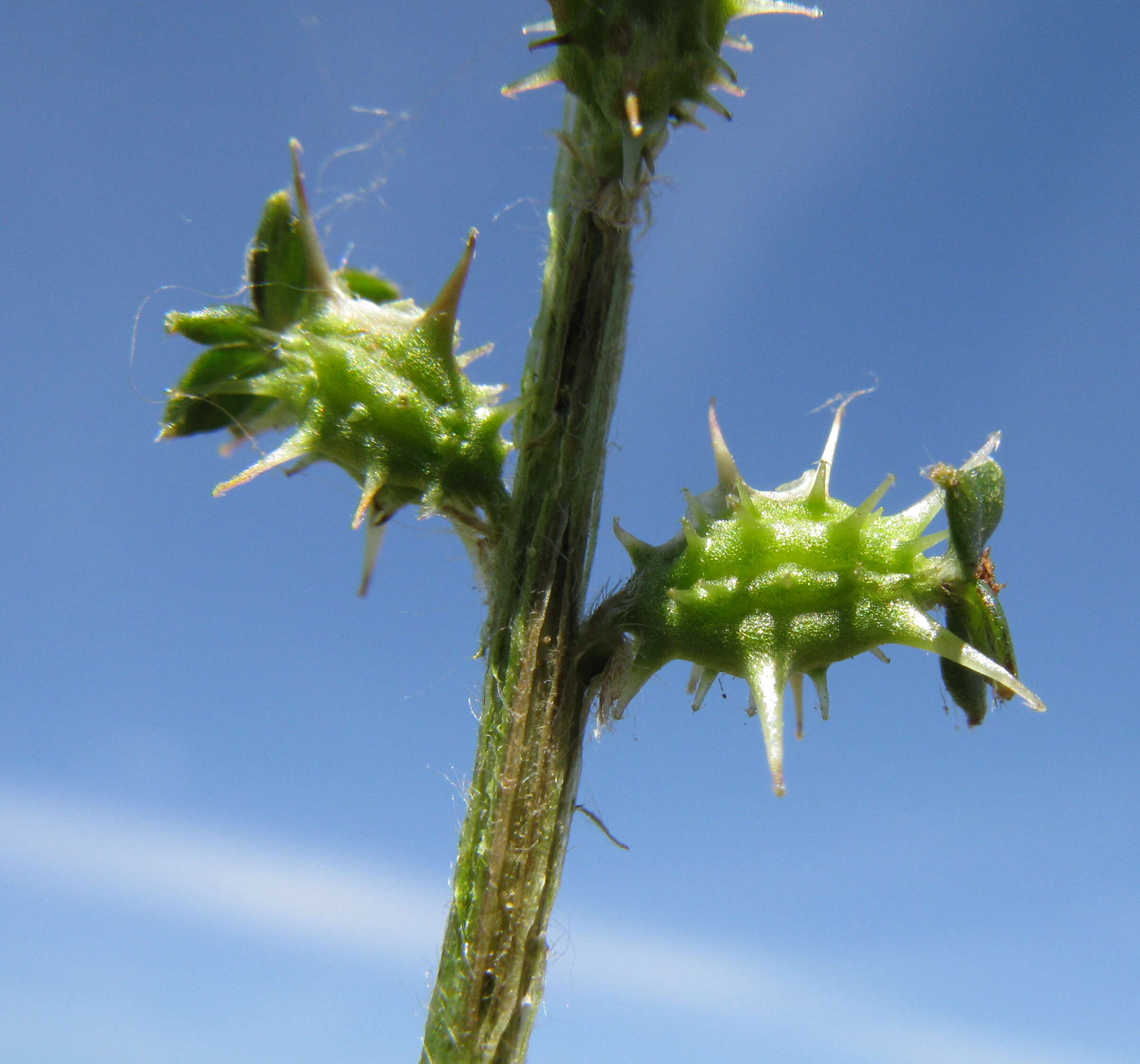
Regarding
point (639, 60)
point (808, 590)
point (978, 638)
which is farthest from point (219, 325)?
point (978, 638)

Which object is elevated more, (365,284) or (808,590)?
(365,284)

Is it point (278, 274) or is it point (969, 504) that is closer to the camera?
point (969, 504)

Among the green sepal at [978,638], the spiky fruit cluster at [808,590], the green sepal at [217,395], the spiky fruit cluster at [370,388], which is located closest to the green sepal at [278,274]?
the spiky fruit cluster at [370,388]

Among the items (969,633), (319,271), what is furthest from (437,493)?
(969,633)

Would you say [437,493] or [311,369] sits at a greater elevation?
[311,369]

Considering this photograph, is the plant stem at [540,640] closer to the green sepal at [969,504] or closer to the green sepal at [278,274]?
the green sepal at [278,274]

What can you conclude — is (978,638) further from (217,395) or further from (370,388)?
(217,395)

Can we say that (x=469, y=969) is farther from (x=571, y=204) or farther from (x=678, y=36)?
(x=678, y=36)
